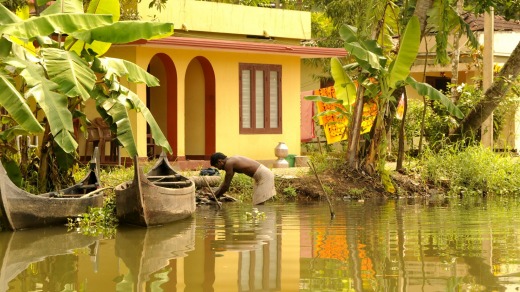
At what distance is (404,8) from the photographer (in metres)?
23.4

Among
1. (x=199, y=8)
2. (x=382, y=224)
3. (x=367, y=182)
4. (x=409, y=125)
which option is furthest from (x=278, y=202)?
(x=409, y=125)

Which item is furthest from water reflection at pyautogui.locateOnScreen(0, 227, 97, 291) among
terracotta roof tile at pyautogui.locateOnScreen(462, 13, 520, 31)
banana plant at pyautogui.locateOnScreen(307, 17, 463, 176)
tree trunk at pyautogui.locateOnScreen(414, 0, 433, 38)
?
terracotta roof tile at pyautogui.locateOnScreen(462, 13, 520, 31)

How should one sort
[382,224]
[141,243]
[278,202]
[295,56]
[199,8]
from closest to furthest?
[141,243] → [382,224] → [278,202] → [199,8] → [295,56]

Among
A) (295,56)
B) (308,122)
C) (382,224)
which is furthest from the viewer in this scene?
(308,122)

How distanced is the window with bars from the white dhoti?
20.3 ft

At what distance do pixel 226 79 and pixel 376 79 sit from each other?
5171mm

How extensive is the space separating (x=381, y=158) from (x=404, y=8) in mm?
3484

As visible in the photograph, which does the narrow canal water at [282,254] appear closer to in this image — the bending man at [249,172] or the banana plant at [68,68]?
the bending man at [249,172]

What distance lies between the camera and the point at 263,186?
19812 millimetres

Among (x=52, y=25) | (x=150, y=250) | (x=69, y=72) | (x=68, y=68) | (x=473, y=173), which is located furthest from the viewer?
(x=473, y=173)

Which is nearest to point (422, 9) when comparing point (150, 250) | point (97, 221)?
point (97, 221)

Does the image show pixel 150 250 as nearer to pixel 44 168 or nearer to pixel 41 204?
pixel 41 204

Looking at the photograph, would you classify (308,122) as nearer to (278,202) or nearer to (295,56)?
(295,56)

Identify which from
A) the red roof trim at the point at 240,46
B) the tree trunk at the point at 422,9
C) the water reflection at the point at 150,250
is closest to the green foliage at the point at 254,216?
the water reflection at the point at 150,250
